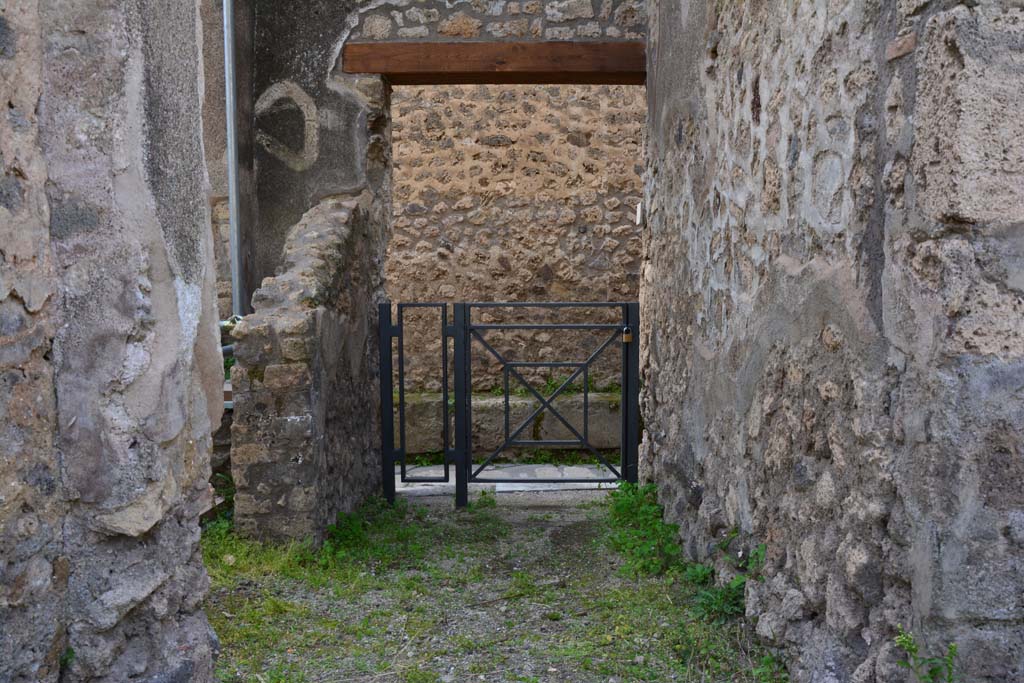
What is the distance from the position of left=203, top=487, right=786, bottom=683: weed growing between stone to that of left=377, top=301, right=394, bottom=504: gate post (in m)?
0.42

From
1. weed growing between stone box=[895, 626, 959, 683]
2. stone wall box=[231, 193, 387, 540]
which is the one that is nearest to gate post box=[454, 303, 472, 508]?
stone wall box=[231, 193, 387, 540]

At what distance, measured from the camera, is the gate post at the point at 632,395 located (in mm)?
5477

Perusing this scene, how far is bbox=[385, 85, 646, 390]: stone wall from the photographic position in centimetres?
805

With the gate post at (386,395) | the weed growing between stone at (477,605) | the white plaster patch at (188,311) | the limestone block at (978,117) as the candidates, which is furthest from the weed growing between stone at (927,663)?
the gate post at (386,395)

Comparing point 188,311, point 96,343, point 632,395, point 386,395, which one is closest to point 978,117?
point 188,311

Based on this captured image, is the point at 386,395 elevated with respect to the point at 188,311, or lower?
lower

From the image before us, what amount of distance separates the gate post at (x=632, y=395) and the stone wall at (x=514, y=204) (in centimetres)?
250

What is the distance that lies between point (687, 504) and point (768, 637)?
4.15 ft

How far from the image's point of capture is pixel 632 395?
18.2 feet

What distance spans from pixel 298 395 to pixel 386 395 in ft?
4.61

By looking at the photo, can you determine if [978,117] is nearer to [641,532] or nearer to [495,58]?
[641,532]

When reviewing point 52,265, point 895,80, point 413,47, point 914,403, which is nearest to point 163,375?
point 52,265

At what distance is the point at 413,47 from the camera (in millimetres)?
5418

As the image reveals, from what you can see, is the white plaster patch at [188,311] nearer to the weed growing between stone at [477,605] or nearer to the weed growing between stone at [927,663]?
the weed growing between stone at [477,605]
